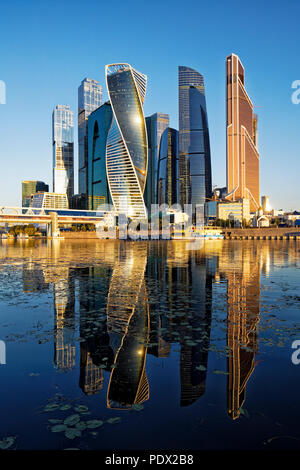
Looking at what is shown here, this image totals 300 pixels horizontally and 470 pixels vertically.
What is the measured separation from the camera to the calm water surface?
5145mm

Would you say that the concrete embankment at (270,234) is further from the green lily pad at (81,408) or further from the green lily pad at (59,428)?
the green lily pad at (59,428)

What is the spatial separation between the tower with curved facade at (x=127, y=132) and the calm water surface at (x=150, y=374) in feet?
524

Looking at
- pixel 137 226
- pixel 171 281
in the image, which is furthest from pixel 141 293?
pixel 137 226

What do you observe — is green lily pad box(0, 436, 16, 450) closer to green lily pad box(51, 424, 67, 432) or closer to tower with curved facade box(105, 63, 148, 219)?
green lily pad box(51, 424, 67, 432)

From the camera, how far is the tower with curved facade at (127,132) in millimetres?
164875

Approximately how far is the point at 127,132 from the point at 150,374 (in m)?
168

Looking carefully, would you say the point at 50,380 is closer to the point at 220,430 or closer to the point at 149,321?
the point at 220,430

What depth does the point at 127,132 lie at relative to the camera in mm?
165000

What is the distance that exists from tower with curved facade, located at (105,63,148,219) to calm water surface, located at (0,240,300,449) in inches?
6290

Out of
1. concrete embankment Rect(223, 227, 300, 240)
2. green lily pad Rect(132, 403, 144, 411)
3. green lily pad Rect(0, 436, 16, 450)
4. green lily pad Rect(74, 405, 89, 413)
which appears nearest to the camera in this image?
green lily pad Rect(0, 436, 16, 450)

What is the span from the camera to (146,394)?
6516 millimetres

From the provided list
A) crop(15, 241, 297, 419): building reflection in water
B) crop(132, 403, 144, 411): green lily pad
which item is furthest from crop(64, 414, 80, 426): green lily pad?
crop(132, 403, 144, 411): green lily pad

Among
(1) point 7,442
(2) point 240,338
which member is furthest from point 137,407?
(2) point 240,338
